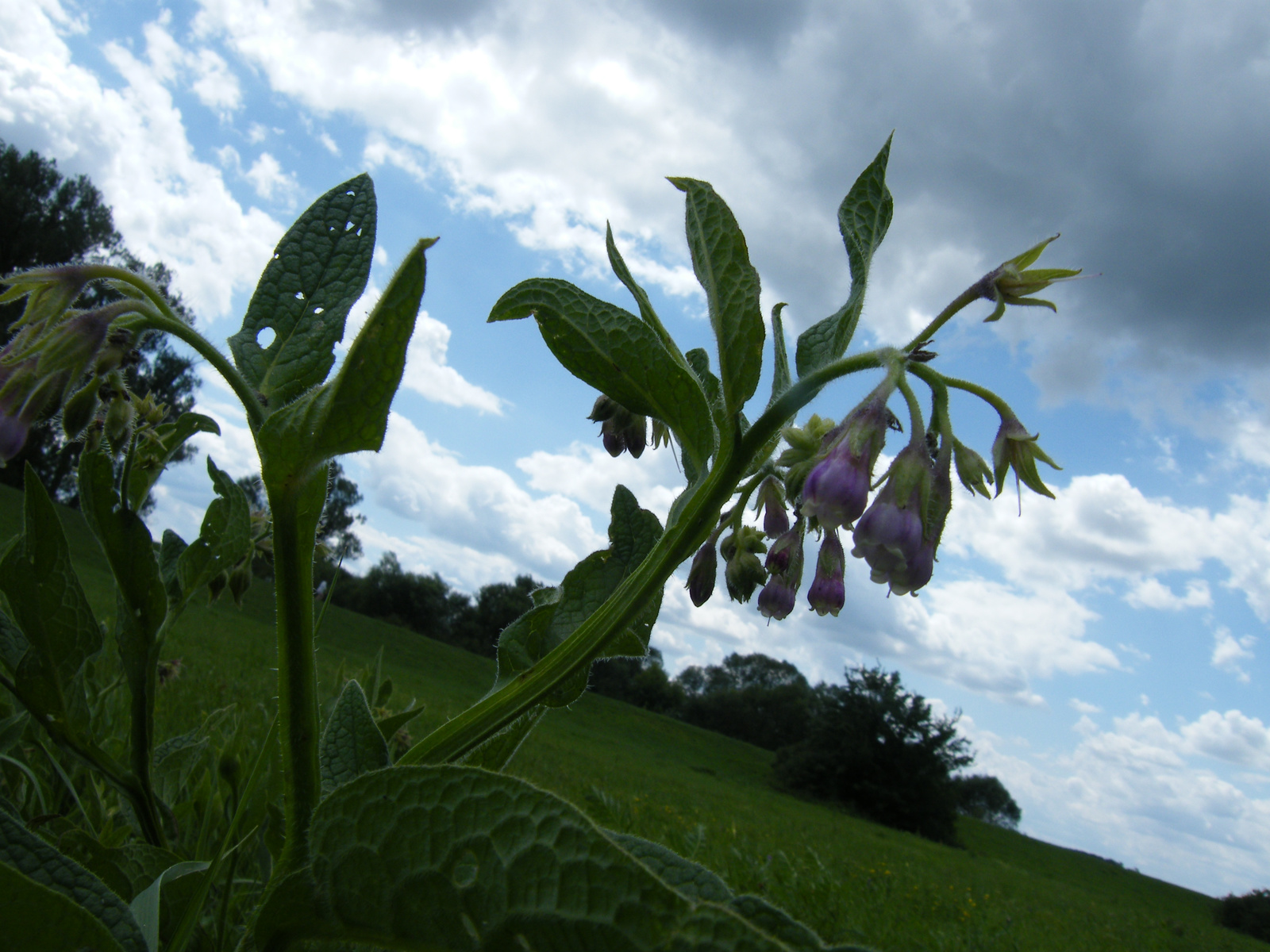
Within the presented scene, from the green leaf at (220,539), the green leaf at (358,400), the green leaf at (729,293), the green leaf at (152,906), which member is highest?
the green leaf at (729,293)

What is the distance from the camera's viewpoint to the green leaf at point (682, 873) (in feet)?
2.88

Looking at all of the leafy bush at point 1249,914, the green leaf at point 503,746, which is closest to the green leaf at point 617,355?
the green leaf at point 503,746

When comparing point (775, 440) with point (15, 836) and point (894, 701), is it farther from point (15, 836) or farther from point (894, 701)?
point (894, 701)

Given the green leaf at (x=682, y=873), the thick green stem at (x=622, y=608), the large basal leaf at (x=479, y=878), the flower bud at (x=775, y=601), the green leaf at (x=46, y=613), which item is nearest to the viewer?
the large basal leaf at (x=479, y=878)

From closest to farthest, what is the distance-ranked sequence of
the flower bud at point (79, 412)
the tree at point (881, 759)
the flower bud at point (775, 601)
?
1. the flower bud at point (79, 412)
2. the flower bud at point (775, 601)
3. the tree at point (881, 759)

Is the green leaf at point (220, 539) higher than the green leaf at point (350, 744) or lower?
higher

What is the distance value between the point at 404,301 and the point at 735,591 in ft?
3.94

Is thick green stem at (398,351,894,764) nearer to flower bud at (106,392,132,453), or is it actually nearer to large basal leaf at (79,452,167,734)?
large basal leaf at (79,452,167,734)

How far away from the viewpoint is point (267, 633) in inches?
701

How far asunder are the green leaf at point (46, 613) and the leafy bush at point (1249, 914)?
3325 cm

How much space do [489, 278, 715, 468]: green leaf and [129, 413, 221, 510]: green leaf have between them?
792mm

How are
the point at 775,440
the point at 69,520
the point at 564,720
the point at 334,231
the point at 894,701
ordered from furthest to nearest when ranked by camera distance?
1. the point at 894,701
2. the point at 564,720
3. the point at 69,520
4. the point at 775,440
5. the point at 334,231

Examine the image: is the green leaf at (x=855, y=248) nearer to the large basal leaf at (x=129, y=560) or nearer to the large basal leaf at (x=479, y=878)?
the large basal leaf at (x=479, y=878)

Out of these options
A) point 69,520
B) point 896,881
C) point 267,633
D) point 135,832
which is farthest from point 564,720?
point 135,832
